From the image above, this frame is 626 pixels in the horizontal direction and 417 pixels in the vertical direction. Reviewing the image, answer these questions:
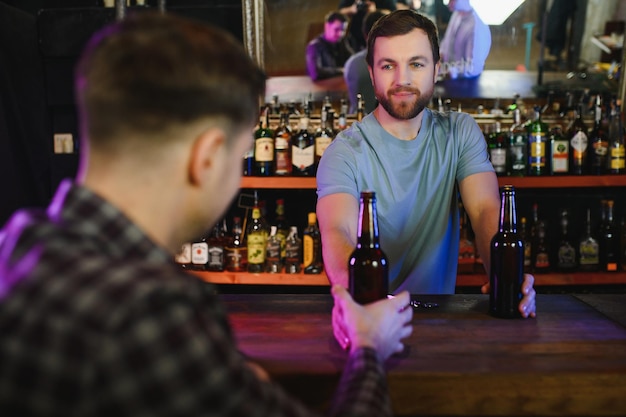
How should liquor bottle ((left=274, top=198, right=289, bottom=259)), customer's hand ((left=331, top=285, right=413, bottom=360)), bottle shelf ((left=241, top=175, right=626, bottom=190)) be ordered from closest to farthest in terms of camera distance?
1. customer's hand ((left=331, top=285, right=413, bottom=360))
2. bottle shelf ((left=241, top=175, right=626, bottom=190))
3. liquor bottle ((left=274, top=198, right=289, bottom=259))

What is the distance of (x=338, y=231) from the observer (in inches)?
68.2

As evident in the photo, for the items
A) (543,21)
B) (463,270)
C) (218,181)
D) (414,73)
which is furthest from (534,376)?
(543,21)

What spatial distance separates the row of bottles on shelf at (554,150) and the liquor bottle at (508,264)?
61.0 inches

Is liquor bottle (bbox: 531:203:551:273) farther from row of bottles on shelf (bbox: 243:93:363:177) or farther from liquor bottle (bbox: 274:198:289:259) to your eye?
liquor bottle (bbox: 274:198:289:259)

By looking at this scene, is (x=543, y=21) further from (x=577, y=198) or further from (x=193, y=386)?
(x=193, y=386)

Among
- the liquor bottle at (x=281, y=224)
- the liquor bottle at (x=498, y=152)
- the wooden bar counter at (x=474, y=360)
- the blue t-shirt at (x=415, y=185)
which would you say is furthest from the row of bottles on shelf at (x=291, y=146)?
the wooden bar counter at (x=474, y=360)

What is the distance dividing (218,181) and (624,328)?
102cm

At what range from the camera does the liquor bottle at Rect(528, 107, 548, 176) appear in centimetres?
290

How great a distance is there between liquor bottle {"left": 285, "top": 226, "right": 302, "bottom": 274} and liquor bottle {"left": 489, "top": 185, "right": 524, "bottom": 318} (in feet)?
5.21

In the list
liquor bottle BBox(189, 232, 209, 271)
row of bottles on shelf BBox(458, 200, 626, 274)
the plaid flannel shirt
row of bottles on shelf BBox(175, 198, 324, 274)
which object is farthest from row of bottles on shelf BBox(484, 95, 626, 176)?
the plaid flannel shirt

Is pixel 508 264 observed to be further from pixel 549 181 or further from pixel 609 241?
pixel 609 241

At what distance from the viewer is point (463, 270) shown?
9.66ft

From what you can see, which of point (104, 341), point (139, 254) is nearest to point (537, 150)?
point (139, 254)

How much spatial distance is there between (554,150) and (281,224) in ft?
4.39
